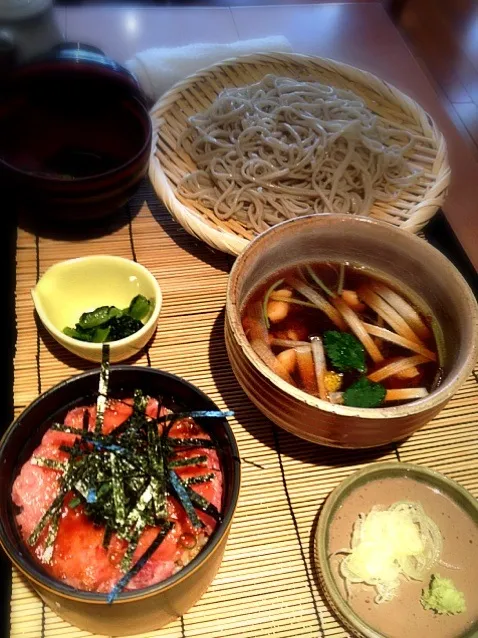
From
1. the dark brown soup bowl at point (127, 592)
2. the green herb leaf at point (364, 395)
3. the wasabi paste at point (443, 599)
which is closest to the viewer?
the dark brown soup bowl at point (127, 592)

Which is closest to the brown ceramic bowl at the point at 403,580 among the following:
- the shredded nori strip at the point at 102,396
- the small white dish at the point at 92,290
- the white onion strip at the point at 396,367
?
the white onion strip at the point at 396,367

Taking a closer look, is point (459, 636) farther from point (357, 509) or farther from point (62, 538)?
point (62, 538)

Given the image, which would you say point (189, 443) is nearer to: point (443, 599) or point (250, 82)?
point (443, 599)

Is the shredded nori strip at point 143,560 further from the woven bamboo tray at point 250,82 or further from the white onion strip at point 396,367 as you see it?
the woven bamboo tray at point 250,82

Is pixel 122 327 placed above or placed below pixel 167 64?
below

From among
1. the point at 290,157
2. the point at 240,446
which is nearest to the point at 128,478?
the point at 240,446

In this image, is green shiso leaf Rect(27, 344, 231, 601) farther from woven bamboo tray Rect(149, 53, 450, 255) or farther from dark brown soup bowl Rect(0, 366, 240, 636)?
woven bamboo tray Rect(149, 53, 450, 255)
